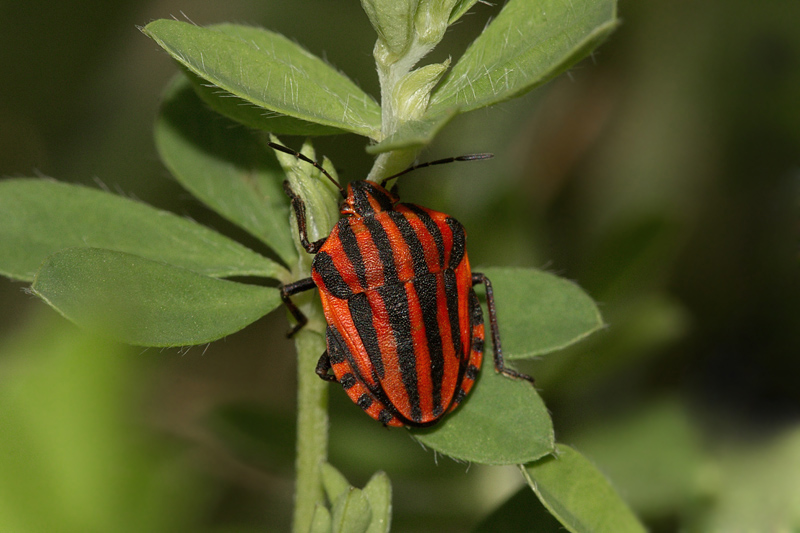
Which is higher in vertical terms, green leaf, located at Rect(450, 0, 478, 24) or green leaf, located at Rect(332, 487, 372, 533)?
green leaf, located at Rect(450, 0, 478, 24)

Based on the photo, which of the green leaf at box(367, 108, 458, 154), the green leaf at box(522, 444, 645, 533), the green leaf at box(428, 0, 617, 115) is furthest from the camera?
the green leaf at box(522, 444, 645, 533)

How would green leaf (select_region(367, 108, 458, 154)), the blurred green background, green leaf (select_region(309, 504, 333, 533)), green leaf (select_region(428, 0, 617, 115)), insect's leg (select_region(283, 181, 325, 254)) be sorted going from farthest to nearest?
the blurred green background < insect's leg (select_region(283, 181, 325, 254)) < green leaf (select_region(309, 504, 333, 533)) < green leaf (select_region(428, 0, 617, 115)) < green leaf (select_region(367, 108, 458, 154))

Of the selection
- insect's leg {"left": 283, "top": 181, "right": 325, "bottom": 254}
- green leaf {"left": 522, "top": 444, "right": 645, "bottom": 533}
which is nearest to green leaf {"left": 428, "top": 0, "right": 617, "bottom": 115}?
insect's leg {"left": 283, "top": 181, "right": 325, "bottom": 254}

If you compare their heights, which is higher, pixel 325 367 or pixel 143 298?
pixel 143 298

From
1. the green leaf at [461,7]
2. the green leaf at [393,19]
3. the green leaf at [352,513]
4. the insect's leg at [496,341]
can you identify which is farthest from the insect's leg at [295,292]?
the green leaf at [461,7]

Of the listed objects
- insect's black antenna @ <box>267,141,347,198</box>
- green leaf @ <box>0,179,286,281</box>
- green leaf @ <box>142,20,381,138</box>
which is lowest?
green leaf @ <box>0,179,286,281</box>

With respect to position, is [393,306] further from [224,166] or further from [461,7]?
[461,7]

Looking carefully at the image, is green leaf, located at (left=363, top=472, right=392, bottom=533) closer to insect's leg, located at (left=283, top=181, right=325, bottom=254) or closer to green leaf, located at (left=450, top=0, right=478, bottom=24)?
insect's leg, located at (left=283, top=181, right=325, bottom=254)

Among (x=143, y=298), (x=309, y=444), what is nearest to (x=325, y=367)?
(x=309, y=444)
